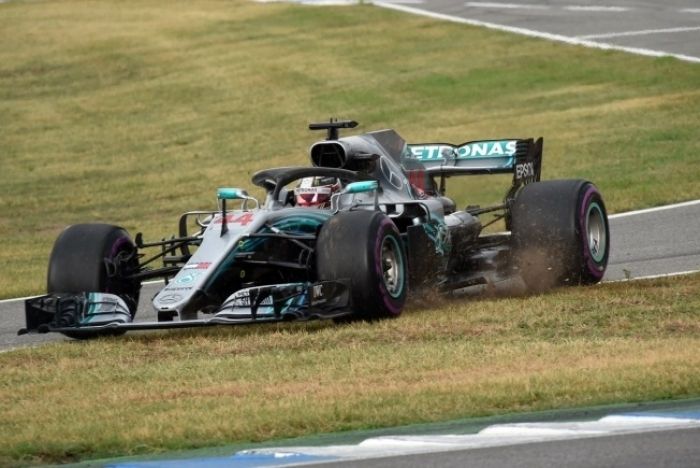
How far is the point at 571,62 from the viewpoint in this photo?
30.7 metres

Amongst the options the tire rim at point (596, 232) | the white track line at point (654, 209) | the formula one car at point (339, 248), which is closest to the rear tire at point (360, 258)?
the formula one car at point (339, 248)

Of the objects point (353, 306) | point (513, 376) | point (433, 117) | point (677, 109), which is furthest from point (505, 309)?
point (433, 117)

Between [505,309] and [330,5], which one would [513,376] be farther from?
[330,5]

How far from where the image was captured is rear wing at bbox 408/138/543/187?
13789 mm

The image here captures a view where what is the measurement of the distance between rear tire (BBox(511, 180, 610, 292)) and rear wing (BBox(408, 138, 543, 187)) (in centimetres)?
A: 101

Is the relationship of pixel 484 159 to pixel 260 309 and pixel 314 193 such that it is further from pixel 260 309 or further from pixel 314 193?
pixel 260 309

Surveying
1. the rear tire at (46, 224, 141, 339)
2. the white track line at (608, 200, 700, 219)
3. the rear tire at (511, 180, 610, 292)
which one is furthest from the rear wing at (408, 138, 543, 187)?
the white track line at (608, 200, 700, 219)

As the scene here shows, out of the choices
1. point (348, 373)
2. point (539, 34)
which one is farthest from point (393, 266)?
point (539, 34)

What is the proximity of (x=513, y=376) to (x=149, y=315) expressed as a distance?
5154mm

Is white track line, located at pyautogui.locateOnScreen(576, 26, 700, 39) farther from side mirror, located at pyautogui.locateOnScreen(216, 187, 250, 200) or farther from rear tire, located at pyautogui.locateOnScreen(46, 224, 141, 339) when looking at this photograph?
rear tire, located at pyautogui.locateOnScreen(46, 224, 141, 339)

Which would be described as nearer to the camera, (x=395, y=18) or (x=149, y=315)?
(x=149, y=315)

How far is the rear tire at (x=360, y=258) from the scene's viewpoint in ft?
36.4

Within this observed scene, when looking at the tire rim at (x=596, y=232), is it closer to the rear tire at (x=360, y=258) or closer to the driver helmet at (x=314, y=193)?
the driver helmet at (x=314, y=193)

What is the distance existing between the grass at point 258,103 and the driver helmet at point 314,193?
433 cm
